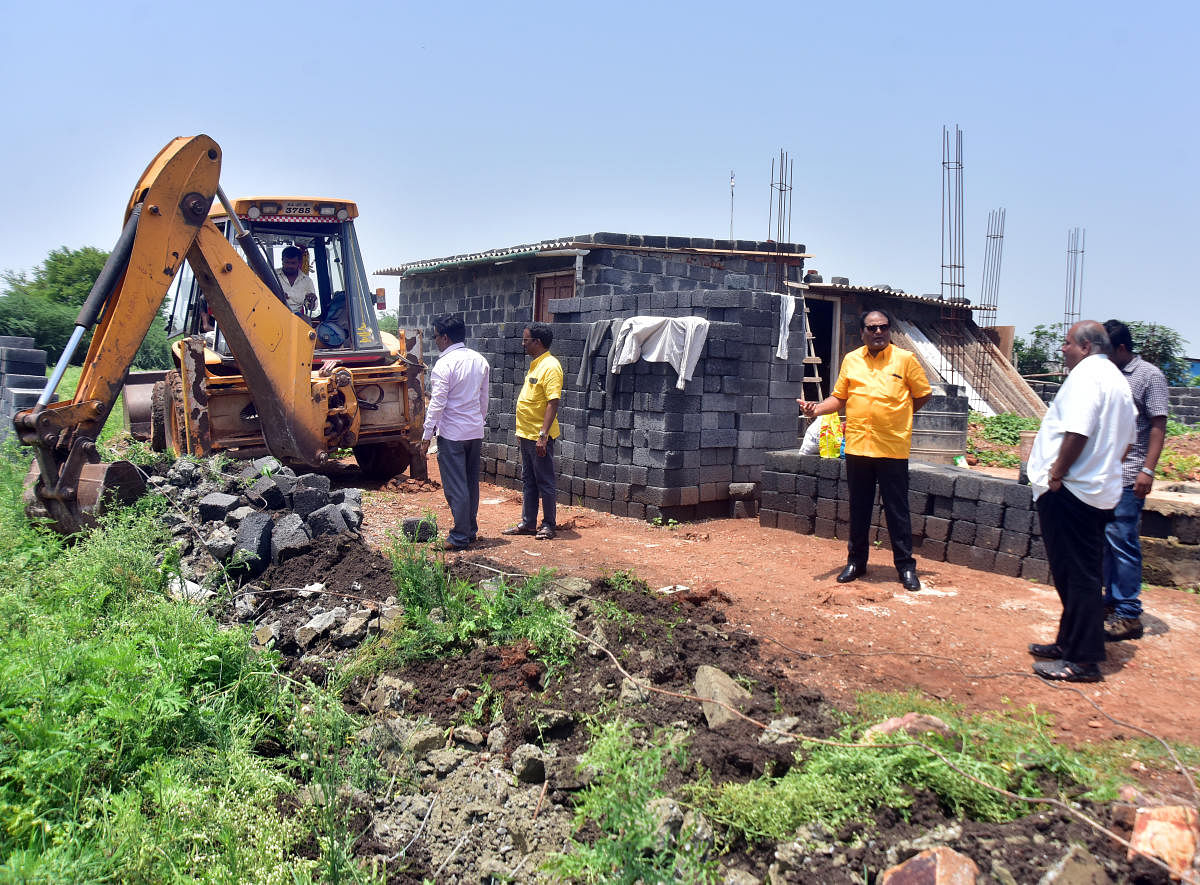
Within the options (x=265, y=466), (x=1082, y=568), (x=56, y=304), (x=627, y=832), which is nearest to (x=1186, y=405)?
(x=1082, y=568)

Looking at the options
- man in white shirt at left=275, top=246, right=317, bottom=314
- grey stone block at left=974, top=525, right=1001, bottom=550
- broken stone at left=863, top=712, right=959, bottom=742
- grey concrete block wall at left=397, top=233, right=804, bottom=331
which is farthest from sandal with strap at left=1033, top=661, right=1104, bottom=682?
man in white shirt at left=275, top=246, right=317, bottom=314

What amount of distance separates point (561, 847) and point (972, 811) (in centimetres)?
154

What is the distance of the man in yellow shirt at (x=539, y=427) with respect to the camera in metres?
7.09

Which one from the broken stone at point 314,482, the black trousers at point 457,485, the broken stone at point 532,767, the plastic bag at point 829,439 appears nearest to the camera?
the broken stone at point 532,767

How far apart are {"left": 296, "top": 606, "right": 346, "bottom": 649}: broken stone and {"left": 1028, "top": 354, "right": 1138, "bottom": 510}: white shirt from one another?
409 centimetres

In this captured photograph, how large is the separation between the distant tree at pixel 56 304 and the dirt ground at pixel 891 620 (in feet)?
59.4

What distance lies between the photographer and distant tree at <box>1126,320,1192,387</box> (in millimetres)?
19781

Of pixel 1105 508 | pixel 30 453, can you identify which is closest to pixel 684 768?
pixel 1105 508

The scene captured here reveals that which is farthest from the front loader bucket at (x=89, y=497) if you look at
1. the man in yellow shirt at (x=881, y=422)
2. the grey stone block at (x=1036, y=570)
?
the grey stone block at (x=1036, y=570)

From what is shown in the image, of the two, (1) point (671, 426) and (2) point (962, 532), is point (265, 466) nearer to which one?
(1) point (671, 426)

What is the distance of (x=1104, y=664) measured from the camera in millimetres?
4289

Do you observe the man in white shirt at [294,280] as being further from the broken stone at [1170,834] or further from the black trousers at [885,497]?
the broken stone at [1170,834]

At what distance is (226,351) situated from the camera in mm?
8570

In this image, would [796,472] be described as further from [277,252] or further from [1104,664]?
[277,252]
